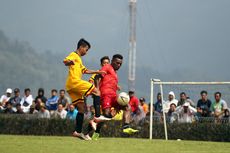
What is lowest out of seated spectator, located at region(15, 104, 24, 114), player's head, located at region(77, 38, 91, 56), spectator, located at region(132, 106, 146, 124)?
spectator, located at region(132, 106, 146, 124)

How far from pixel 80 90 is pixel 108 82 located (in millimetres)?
1743

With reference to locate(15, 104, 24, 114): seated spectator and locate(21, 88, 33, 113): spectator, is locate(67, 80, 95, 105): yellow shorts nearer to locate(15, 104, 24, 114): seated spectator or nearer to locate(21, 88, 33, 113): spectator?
locate(21, 88, 33, 113): spectator

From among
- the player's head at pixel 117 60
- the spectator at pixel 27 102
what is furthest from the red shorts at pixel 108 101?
the spectator at pixel 27 102

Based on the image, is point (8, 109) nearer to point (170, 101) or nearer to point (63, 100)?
point (63, 100)

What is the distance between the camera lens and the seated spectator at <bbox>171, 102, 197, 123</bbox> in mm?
24111

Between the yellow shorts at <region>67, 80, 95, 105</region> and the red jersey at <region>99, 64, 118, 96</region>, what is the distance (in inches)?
55.2

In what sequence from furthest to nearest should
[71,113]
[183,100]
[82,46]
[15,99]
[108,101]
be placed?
[15,99], [71,113], [183,100], [108,101], [82,46]

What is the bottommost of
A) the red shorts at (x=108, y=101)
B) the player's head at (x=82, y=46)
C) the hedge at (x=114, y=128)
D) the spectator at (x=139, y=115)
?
the hedge at (x=114, y=128)

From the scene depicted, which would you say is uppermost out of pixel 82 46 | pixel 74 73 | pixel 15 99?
pixel 82 46

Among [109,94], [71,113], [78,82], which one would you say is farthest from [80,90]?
[71,113]

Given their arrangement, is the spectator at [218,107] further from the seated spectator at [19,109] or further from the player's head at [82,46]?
the seated spectator at [19,109]

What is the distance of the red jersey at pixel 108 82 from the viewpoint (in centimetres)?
1814

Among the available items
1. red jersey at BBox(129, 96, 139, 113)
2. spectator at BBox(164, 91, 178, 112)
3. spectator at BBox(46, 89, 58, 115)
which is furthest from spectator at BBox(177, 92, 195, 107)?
spectator at BBox(46, 89, 58, 115)

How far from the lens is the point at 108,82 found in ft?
59.7
